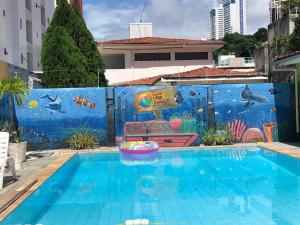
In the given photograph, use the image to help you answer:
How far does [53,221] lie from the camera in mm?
7207

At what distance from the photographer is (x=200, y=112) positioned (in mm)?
16766

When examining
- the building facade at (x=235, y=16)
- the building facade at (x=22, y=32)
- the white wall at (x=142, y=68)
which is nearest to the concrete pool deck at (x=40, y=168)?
the building facade at (x=22, y=32)

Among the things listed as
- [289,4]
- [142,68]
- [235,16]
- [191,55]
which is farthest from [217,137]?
[235,16]

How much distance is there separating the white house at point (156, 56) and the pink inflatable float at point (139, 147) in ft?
70.9

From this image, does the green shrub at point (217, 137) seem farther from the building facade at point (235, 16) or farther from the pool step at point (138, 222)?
the building facade at point (235, 16)

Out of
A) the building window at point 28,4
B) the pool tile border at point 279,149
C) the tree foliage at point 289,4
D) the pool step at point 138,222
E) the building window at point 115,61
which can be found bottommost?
the pool step at point 138,222

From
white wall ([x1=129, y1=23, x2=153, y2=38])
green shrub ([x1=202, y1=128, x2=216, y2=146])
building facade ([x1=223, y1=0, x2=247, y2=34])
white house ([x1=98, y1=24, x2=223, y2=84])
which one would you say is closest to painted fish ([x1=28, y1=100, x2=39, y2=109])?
green shrub ([x1=202, y1=128, x2=216, y2=146])

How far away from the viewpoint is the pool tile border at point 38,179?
7.46 metres

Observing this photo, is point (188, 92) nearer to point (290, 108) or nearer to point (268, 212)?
point (290, 108)

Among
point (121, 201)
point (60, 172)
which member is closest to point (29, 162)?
point (60, 172)

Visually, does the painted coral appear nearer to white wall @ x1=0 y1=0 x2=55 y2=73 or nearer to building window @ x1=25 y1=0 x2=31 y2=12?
white wall @ x1=0 y1=0 x2=55 y2=73

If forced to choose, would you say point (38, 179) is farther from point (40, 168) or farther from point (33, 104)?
point (33, 104)

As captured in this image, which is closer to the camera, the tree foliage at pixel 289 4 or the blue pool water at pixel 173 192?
the blue pool water at pixel 173 192

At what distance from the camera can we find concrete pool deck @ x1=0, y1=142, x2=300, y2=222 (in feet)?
27.1
